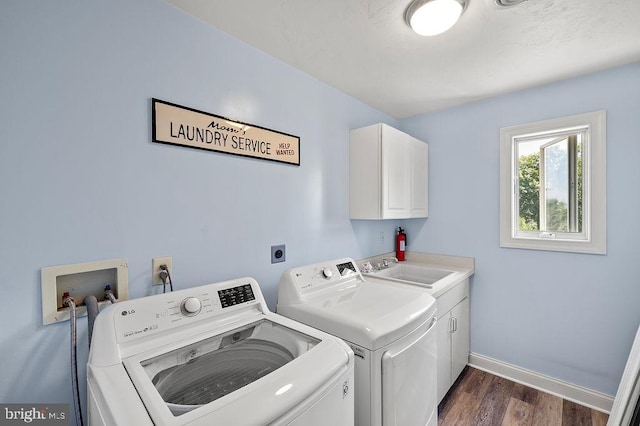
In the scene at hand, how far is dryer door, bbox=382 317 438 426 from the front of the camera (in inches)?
45.5

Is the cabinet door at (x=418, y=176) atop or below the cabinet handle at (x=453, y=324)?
atop

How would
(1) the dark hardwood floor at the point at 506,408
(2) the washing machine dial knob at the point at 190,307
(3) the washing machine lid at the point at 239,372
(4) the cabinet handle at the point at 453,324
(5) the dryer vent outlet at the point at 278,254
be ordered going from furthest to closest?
(4) the cabinet handle at the point at 453,324 < (1) the dark hardwood floor at the point at 506,408 < (5) the dryer vent outlet at the point at 278,254 < (2) the washing machine dial knob at the point at 190,307 < (3) the washing machine lid at the point at 239,372

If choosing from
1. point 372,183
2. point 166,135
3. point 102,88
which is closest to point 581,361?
point 372,183

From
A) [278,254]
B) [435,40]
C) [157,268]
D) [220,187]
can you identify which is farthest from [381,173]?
[157,268]

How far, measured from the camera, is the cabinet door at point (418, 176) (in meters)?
2.45

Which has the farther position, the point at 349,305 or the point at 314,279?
the point at 314,279

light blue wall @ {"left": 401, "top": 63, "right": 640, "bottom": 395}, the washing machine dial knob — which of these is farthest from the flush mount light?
the washing machine dial knob

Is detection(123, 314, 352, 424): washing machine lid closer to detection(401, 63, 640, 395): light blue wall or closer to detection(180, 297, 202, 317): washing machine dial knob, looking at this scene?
detection(180, 297, 202, 317): washing machine dial knob

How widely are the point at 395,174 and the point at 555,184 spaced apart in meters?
1.29

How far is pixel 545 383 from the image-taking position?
6.83 ft

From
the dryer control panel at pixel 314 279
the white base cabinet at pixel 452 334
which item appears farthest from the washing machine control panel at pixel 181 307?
the white base cabinet at pixel 452 334

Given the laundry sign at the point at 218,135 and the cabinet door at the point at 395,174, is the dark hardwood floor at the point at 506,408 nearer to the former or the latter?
the cabinet door at the point at 395,174

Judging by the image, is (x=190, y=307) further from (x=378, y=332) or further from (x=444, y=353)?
(x=444, y=353)

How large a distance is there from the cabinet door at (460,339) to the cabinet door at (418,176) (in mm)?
852
